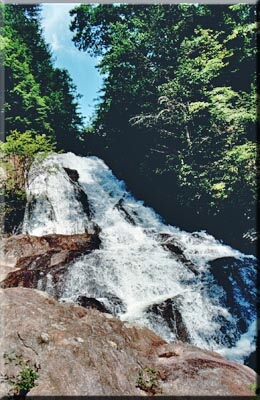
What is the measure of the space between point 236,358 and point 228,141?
4.22 metres

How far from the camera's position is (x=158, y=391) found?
357cm

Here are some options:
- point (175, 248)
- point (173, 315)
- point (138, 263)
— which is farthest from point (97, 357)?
point (175, 248)

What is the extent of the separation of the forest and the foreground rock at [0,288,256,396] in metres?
3.66

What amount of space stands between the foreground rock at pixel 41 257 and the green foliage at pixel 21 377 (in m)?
2.05

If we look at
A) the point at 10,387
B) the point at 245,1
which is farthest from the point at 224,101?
the point at 10,387

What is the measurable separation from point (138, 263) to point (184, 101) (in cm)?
371

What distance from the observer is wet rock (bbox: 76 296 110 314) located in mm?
5293

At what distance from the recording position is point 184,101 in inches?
324

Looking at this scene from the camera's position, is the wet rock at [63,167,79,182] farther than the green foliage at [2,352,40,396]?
Yes

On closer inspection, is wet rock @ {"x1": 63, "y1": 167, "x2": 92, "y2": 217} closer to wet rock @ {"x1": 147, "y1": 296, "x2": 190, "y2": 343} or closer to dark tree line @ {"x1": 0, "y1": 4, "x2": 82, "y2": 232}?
dark tree line @ {"x1": 0, "y1": 4, "x2": 82, "y2": 232}

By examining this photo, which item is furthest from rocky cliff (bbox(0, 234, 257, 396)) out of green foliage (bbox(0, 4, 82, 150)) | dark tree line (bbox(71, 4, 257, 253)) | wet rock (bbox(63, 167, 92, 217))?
green foliage (bbox(0, 4, 82, 150))

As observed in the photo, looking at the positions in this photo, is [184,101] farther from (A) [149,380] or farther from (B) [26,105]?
(A) [149,380]

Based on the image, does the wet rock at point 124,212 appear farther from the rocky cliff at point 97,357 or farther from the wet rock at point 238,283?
the rocky cliff at point 97,357

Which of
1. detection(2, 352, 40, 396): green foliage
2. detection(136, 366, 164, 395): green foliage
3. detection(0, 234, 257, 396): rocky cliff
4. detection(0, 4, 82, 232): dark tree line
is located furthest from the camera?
detection(0, 4, 82, 232): dark tree line
